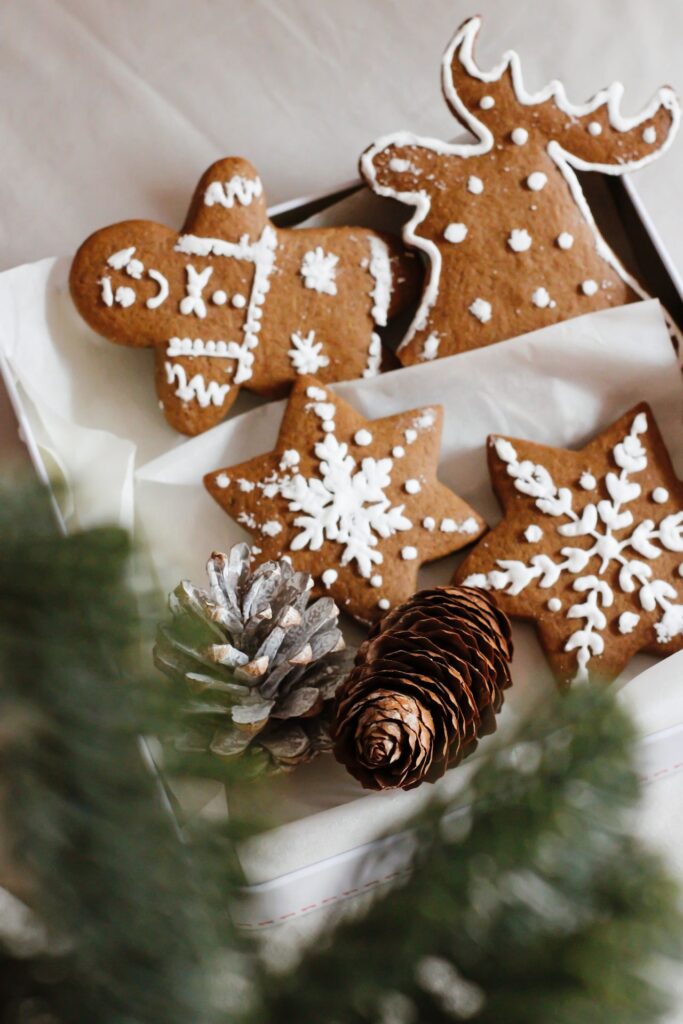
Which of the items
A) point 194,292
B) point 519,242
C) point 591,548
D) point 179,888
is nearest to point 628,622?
point 591,548

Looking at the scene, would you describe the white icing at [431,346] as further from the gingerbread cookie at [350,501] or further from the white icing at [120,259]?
the white icing at [120,259]

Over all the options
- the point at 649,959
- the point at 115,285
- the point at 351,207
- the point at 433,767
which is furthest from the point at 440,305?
the point at 649,959

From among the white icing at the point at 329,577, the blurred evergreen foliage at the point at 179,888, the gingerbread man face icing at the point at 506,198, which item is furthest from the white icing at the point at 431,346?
the blurred evergreen foliage at the point at 179,888

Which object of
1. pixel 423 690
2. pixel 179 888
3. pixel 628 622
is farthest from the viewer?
pixel 628 622

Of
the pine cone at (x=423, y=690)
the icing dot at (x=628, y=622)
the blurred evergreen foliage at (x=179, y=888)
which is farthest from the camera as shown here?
the icing dot at (x=628, y=622)

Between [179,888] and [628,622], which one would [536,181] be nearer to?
[628,622]

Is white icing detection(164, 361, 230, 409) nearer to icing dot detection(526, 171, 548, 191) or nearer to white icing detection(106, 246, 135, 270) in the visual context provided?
white icing detection(106, 246, 135, 270)

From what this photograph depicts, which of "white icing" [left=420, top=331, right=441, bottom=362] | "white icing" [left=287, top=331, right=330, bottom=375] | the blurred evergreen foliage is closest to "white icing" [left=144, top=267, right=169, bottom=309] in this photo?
"white icing" [left=287, top=331, right=330, bottom=375]
